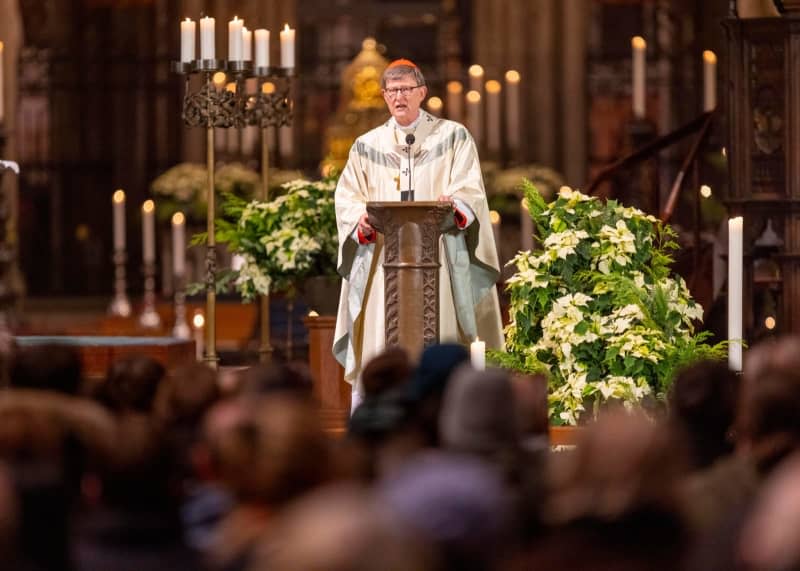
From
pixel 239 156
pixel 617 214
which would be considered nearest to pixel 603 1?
pixel 239 156

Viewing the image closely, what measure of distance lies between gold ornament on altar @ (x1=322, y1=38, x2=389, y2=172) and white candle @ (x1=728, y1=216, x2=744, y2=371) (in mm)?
6816

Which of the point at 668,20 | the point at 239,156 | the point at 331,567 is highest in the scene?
the point at 668,20

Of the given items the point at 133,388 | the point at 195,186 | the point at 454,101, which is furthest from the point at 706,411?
the point at 454,101

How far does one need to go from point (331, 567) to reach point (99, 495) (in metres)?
1.56

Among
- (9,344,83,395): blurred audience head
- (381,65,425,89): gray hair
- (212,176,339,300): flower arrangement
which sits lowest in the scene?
(9,344,83,395): blurred audience head

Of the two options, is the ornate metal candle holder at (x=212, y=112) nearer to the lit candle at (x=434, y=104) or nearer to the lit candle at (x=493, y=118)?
the lit candle at (x=434, y=104)

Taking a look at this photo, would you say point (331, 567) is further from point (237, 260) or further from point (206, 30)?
point (237, 260)

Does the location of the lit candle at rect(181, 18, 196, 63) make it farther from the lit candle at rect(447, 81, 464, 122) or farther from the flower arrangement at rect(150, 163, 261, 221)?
the lit candle at rect(447, 81, 464, 122)

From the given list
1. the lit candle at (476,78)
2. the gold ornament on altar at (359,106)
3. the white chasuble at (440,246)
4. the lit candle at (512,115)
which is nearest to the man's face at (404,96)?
the white chasuble at (440,246)

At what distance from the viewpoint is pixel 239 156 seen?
56.9 ft

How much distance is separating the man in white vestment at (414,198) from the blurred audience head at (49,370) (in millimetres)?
3563

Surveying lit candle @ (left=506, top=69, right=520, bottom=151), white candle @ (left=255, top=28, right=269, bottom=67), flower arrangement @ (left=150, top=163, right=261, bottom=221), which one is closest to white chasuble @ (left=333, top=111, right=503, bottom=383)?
white candle @ (left=255, top=28, right=269, bottom=67)

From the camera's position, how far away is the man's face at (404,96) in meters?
9.73

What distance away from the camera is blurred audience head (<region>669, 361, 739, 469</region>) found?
5.95 meters
